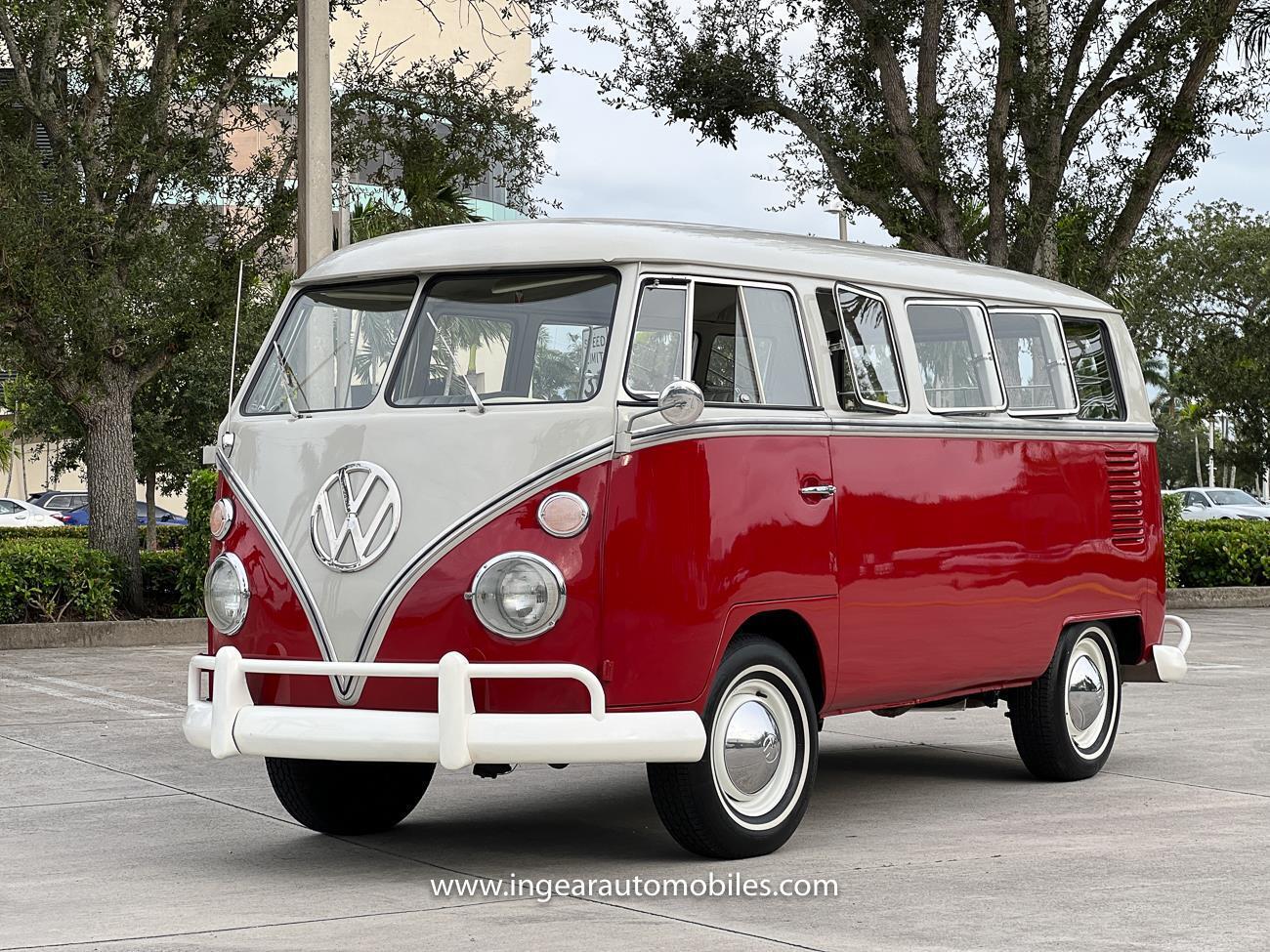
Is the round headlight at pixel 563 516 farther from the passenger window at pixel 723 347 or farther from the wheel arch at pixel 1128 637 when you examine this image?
the wheel arch at pixel 1128 637

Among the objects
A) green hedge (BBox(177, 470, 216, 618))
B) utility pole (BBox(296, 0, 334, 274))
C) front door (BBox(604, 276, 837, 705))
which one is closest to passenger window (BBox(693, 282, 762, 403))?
front door (BBox(604, 276, 837, 705))

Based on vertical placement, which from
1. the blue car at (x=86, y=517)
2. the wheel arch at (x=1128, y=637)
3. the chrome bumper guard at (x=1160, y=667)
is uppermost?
the blue car at (x=86, y=517)

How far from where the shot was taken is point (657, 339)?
23.9 ft

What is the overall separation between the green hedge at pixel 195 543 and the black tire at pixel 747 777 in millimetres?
11967

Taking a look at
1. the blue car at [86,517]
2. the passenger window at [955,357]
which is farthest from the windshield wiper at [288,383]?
the blue car at [86,517]

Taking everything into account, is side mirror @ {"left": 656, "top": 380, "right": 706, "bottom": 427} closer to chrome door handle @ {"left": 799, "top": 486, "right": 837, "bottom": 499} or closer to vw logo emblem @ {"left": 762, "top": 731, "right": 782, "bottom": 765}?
chrome door handle @ {"left": 799, "top": 486, "right": 837, "bottom": 499}

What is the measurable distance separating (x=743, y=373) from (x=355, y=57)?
45.1 feet

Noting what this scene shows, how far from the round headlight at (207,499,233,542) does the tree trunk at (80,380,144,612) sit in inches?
492

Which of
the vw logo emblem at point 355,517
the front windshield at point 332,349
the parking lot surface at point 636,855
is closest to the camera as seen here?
the parking lot surface at point 636,855

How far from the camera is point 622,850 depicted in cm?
764

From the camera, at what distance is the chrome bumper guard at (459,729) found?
6.63 m

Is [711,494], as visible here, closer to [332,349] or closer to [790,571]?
[790,571]

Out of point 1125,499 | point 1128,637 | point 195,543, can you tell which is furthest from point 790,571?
point 195,543

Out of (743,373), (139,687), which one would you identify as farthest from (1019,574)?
(139,687)
